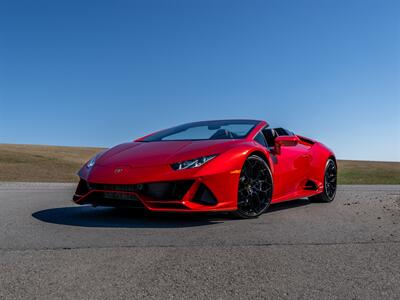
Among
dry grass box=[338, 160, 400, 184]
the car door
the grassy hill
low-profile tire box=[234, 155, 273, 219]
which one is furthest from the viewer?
dry grass box=[338, 160, 400, 184]

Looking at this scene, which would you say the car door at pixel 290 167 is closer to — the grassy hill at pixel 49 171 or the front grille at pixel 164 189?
the front grille at pixel 164 189

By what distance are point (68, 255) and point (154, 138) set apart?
9.67 ft

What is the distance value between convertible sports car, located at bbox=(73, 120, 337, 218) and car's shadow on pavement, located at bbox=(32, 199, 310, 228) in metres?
0.19

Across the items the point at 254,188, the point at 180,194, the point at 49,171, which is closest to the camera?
the point at 180,194

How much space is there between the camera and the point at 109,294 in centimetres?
215

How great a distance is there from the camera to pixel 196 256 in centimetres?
294

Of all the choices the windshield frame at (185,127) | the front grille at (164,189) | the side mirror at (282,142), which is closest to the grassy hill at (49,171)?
the windshield frame at (185,127)

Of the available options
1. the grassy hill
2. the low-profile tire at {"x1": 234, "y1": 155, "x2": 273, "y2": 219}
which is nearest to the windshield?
the low-profile tire at {"x1": 234, "y1": 155, "x2": 273, "y2": 219}

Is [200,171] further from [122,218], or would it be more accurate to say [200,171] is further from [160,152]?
[122,218]

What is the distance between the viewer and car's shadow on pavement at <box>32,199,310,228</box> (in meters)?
4.27

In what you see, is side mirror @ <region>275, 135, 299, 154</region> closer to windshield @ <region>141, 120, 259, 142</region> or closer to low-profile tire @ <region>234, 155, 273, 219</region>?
windshield @ <region>141, 120, 259, 142</region>

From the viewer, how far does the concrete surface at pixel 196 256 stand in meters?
2.24

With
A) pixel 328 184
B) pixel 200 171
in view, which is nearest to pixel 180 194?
pixel 200 171

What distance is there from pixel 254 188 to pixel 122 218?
1497mm
